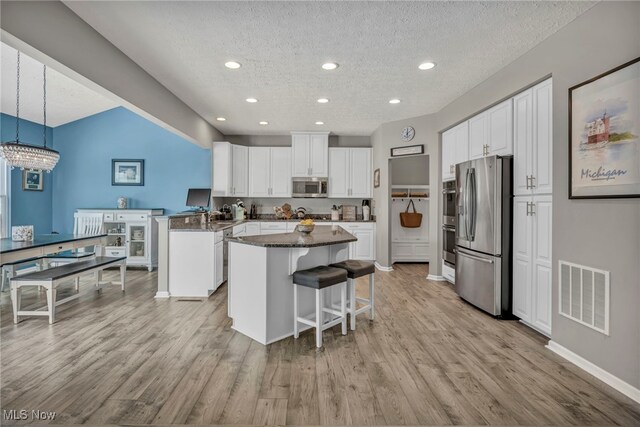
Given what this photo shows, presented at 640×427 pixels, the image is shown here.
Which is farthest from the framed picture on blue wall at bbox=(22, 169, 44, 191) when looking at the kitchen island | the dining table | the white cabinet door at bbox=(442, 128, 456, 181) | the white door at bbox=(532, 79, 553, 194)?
the white door at bbox=(532, 79, 553, 194)

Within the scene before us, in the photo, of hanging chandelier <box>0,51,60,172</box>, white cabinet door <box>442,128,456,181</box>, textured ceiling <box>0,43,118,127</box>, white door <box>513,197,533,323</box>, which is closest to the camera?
white door <box>513,197,533,323</box>

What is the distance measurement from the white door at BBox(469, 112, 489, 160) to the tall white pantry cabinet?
1.65ft

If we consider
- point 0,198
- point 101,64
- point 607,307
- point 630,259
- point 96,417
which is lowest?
point 96,417

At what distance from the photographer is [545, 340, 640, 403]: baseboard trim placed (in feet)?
6.57

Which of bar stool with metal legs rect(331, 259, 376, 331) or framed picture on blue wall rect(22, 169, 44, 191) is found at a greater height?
framed picture on blue wall rect(22, 169, 44, 191)

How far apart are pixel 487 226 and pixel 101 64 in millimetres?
4029

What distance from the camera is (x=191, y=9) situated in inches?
93.3

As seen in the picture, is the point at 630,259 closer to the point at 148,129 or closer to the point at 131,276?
the point at 131,276

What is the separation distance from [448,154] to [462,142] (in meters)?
0.44

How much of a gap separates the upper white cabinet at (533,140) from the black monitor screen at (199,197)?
4995mm

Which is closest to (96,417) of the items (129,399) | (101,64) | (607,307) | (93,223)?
(129,399)

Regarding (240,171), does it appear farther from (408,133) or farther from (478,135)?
(478,135)

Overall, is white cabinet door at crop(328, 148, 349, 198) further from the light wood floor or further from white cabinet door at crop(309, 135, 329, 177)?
the light wood floor

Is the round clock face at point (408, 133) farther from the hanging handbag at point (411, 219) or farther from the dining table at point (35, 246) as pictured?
the dining table at point (35, 246)
